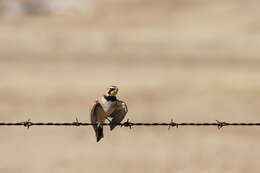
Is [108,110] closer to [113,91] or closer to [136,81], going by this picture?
[113,91]

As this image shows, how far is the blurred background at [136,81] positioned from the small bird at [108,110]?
773 centimetres

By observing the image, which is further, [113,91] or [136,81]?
[136,81]

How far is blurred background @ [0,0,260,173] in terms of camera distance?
64.3 ft

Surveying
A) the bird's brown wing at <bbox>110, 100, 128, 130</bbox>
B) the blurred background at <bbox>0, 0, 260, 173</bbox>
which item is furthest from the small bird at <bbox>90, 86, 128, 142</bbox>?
the blurred background at <bbox>0, 0, 260, 173</bbox>

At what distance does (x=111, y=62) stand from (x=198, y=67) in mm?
3185

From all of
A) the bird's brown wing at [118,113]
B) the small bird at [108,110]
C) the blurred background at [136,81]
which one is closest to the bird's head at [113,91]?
the small bird at [108,110]

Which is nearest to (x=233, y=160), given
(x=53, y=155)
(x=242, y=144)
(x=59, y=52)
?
(x=242, y=144)

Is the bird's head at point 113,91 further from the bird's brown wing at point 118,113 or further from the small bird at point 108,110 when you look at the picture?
the bird's brown wing at point 118,113

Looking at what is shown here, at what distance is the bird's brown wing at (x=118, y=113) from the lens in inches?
421

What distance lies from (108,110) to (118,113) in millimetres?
163

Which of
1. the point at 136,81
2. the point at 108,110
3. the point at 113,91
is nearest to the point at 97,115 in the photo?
the point at 108,110

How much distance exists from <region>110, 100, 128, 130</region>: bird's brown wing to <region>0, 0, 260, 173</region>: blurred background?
7717 mm

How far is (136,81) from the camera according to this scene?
27578 mm

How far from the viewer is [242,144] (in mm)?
20391
